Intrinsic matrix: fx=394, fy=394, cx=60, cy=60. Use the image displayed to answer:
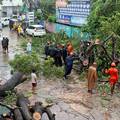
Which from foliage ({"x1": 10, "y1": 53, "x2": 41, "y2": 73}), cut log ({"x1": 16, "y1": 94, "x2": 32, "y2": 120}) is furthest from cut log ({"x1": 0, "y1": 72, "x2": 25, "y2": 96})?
cut log ({"x1": 16, "y1": 94, "x2": 32, "y2": 120})

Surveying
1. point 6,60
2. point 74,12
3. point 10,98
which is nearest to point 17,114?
point 10,98

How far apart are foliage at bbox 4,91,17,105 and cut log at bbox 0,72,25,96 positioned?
230mm

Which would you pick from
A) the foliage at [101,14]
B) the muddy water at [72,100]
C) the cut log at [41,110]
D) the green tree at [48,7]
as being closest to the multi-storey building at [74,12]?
the foliage at [101,14]

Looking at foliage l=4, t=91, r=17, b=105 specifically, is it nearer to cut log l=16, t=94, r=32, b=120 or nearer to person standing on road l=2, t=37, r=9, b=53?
cut log l=16, t=94, r=32, b=120

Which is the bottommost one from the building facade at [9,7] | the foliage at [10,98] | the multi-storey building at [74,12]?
the building facade at [9,7]

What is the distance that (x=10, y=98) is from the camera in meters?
14.8

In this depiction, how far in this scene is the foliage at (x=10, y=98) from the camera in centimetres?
1446

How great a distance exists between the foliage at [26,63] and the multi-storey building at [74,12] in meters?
13.5

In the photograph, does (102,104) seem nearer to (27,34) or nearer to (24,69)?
(24,69)

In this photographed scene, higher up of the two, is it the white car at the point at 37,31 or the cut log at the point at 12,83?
the cut log at the point at 12,83

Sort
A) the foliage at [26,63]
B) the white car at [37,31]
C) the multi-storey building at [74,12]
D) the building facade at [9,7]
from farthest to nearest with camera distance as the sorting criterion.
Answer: the building facade at [9,7] < the white car at [37,31] < the multi-storey building at [74,12] < the foliage at [26,63]

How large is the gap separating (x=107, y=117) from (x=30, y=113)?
287 centimetres

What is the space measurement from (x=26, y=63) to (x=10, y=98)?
11.8 ft

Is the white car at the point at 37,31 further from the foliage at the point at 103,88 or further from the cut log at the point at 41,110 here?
the cut log at the point at 41,110
